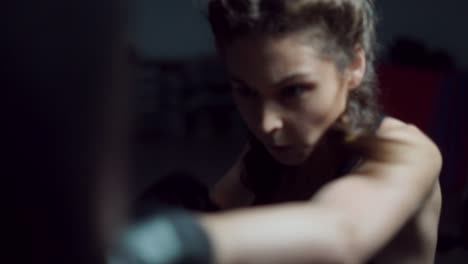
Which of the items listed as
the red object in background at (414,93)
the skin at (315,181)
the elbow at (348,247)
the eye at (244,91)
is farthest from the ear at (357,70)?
the red object in background at (414,93)

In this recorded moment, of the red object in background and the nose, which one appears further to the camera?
the red object in background

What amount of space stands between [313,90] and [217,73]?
193 cm

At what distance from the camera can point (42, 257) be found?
0.73ft

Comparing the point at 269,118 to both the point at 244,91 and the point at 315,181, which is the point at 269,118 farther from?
the point at 315,181

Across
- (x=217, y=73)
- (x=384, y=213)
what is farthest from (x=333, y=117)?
(x=217, y=73)

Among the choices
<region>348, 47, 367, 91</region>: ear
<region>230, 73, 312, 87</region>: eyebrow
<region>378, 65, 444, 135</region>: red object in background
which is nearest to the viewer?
<region>230, 73, 312, 87</region>: eyebrow

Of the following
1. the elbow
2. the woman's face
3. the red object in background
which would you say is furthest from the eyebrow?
the red object in background

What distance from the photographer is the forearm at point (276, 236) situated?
0.87ft

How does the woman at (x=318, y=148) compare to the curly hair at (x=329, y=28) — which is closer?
the woman at (x=318, y=148)

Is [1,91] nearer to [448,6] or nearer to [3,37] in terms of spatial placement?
[3,37]

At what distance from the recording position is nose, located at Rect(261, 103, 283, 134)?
46 centimetres

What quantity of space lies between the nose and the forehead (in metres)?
0.02

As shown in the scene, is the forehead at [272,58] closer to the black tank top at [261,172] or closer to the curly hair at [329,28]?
the curly hair at [329,28]

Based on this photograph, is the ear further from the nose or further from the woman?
the nose
